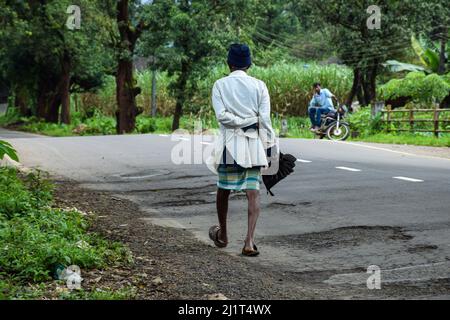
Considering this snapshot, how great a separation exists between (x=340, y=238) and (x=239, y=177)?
1578 millimetres

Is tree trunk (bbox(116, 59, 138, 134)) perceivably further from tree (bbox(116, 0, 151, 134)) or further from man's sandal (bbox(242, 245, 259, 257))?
man's sandal (bbox(242, 245, 259, 257))

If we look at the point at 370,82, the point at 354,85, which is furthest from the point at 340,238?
the point at 370,82

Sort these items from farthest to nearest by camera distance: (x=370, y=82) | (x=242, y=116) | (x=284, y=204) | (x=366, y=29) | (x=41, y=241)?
(x=370, y=82), (x=366, y=29), (x=284, y=204), (x=242, y=116), (x=41, y=241)

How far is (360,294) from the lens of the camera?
20.2ft

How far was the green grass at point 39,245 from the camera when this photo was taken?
6309 mm

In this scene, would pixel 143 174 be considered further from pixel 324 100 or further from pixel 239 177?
pixel 324 100

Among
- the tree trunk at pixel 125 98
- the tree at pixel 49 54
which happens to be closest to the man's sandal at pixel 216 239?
the tree at pixel 49 54

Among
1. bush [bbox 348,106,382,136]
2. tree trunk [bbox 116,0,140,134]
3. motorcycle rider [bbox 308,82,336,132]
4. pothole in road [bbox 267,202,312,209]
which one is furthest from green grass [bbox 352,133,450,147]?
tree trunk [bbox 116,0,140,134]

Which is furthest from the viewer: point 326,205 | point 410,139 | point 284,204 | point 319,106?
point 319,106

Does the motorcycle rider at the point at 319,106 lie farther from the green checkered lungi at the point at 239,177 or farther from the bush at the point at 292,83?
the green checkered lungi at the point at 239,177

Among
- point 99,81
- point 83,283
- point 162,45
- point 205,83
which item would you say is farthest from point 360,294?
point 99,81

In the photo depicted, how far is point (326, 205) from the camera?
35.3ft

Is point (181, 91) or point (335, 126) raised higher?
point (181, 91)
